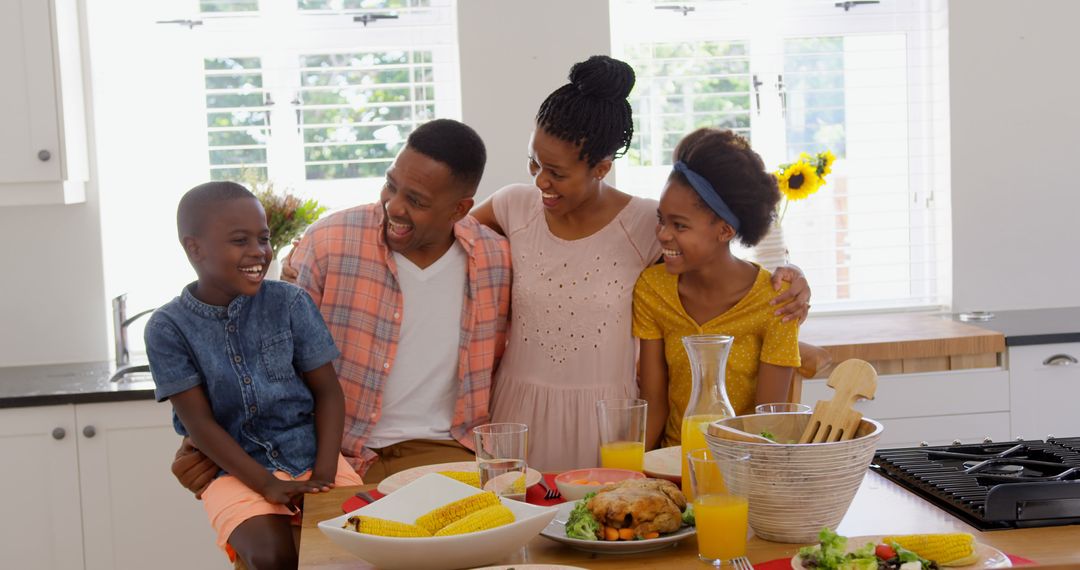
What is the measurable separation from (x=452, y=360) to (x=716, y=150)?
0.70 meters

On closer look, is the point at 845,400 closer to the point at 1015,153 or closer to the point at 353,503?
the point at 353,503

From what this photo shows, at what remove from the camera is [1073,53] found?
3.66 metres

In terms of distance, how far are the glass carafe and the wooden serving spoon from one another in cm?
15

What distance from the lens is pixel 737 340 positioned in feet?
Answer: 6.94

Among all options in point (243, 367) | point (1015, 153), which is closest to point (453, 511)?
point (243, 367)

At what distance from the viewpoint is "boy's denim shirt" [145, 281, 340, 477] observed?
192 centimetres

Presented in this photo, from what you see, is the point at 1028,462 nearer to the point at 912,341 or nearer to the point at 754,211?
the point at 754,211

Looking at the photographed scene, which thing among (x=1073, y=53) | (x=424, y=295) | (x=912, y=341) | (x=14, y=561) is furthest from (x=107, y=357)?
(x=1073, y=53)

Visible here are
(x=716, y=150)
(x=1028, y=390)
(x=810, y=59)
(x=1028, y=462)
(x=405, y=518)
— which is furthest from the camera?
(x=810, y=59)

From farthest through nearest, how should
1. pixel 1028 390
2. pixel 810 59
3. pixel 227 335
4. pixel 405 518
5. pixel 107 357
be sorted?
pixel 810 59
pixel 107 357
pixel 1028 390
pixel 227 335
pixel 405 518

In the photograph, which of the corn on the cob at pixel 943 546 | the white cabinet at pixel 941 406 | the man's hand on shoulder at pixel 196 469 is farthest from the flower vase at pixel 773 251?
the corn on the cob at pixel 943 546

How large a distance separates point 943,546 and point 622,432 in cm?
50

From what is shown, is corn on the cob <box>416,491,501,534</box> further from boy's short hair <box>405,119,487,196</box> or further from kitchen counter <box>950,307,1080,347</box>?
kitchen counter <box>950,307,1080,347</box>

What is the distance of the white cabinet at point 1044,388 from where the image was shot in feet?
10.4
